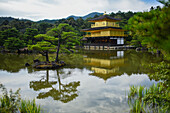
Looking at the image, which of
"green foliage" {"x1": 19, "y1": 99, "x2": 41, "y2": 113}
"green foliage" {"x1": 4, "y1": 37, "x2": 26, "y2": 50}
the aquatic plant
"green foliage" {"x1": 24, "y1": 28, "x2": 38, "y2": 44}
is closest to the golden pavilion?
"green foliage" {"x1": 24, "y1": 28, "x2": 38, "y2": 44}

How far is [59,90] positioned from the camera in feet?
24.2

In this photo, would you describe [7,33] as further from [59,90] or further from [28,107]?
[28,107]

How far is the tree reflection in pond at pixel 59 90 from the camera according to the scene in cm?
653

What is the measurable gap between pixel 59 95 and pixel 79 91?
0.99m

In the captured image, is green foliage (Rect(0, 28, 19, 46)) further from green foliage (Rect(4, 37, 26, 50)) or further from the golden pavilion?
the golden pavilion

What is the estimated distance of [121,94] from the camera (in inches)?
262

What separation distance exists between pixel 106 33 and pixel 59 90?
89.0 feet

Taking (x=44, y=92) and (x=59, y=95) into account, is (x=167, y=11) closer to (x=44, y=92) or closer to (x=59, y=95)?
(x=59, y=95)

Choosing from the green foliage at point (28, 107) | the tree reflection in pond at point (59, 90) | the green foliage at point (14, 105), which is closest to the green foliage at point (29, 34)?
the tree reflection in pond at point (59, 90)

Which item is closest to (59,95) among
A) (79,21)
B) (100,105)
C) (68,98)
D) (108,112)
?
(68,98)

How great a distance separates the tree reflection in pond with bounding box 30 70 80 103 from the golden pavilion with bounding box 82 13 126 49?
79.5 ft

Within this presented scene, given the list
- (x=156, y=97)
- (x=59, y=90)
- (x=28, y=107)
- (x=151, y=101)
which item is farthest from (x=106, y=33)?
(x=28, y=107)

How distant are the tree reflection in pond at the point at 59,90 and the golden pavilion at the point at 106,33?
2422cm

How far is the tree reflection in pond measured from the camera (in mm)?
6527
